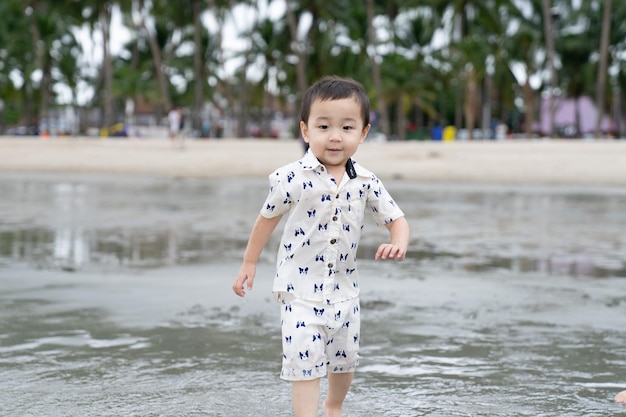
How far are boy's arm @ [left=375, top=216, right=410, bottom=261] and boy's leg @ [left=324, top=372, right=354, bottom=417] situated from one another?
1.48ft

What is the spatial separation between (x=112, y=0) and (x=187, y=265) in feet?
178

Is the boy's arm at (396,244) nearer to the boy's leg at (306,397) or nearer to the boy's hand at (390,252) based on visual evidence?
the boy's hand at (390,252)

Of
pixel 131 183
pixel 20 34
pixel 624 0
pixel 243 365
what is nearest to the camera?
pixel 243 365

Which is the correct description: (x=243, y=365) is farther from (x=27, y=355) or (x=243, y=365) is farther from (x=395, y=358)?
(x=27, y=355)

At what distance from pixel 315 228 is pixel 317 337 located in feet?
1.19

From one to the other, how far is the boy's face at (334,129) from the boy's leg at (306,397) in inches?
29.0

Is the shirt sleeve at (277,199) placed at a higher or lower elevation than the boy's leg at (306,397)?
higher

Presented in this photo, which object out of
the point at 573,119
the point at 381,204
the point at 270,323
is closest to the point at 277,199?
the point at 381,204

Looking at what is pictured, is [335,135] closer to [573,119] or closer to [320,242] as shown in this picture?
[320,242]

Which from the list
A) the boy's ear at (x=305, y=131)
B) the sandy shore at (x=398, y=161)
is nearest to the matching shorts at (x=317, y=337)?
the boy's ear at (x=305, y=131)

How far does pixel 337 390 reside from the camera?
3730 mm

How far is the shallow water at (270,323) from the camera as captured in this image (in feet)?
13.8

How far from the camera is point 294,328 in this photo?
355 cm

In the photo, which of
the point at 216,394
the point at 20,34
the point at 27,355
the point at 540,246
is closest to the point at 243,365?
the point at 216,394
